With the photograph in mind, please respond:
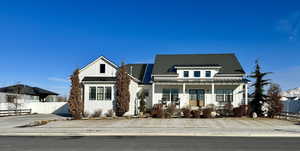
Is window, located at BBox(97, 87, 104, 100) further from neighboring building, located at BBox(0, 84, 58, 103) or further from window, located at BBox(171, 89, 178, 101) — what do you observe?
neighboring building, located at BBox(0, 84, 58, 103)

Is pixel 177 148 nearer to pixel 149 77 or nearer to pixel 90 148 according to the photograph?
pixel 90 148

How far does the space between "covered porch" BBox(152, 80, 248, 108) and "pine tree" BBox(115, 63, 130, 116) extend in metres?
3.67

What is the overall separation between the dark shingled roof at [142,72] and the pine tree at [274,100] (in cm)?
1494

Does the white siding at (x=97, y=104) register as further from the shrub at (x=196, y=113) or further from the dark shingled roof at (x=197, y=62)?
the shrub at (x=196, y=113)

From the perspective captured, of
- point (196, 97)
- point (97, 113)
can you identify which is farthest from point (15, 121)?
point (196, 97)

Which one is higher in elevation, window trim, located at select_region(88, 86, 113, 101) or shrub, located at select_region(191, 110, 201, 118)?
window trim, located at select_region(88, 86, 113, 101)

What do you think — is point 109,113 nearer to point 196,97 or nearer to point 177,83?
point 177,83

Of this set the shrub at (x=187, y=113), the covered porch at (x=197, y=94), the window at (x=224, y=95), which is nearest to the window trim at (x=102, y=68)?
the covered porch at (x=197, y=94)

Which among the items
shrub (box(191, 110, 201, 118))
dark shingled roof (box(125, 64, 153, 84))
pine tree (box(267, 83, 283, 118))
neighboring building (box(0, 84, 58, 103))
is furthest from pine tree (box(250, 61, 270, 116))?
neighboring building (box(0, 84, 58, 103))

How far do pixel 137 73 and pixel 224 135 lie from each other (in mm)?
21934

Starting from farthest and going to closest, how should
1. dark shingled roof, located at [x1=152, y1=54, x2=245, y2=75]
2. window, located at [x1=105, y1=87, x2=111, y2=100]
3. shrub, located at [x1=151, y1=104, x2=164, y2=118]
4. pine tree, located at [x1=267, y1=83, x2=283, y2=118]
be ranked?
1. dark shingled roof, located at [x1=152, y1=54, x2=245, y2=75]
2. window, located at [x1=105, y1=87, x2=111, y2=100]
3. pine tree, located at [x1=267, y1=83, x2=283, y2=118]
4. shrub, located at [x1=151, y1=104, x2=164, y2=118]

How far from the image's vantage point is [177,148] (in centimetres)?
955

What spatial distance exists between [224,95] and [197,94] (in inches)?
134

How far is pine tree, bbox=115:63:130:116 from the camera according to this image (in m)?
26.3
